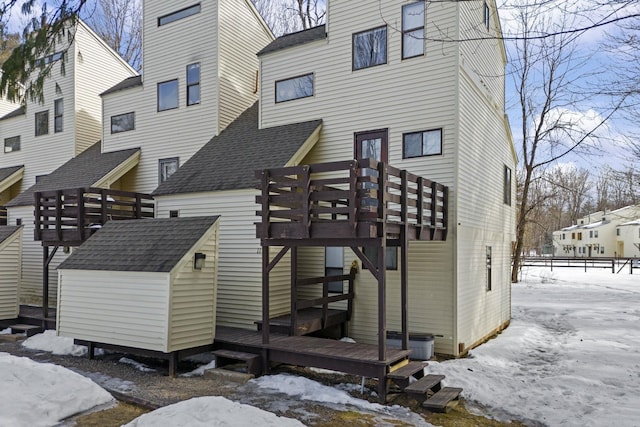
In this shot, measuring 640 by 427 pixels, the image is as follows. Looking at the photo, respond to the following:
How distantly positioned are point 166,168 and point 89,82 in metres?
6.71

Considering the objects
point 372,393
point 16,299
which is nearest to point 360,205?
point 372,393

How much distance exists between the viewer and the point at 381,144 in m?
11.6

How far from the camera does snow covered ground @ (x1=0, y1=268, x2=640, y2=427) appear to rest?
19.4ft

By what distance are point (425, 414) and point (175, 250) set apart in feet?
18.0

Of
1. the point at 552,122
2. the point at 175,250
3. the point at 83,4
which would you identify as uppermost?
the point at 552,122

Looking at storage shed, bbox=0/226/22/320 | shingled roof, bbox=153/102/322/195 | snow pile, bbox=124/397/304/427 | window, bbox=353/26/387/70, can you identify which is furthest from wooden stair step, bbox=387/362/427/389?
storage shed, bbox=0/226/22/320

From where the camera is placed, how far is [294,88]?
1302 cm

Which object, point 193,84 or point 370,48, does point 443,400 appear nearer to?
point 370,48

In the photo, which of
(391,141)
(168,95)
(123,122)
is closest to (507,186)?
(391,141)

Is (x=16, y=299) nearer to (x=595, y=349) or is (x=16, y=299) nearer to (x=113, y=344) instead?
(x=113, y=344)

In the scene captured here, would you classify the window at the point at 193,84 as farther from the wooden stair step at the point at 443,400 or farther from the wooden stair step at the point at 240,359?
the wooden stair step at the point at 443,400

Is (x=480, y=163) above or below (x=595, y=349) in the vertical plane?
above

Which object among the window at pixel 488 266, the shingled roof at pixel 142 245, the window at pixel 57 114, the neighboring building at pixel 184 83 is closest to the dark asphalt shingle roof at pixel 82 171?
the neighboring building at pixel 184 83

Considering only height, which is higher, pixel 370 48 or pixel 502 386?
pixel 370 48
